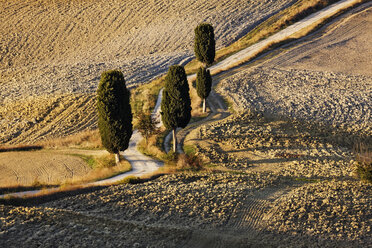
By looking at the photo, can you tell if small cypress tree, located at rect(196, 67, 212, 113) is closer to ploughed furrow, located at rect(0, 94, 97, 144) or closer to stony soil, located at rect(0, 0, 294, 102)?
ploughed furrow, located at rect(0, 94, 97, 144)

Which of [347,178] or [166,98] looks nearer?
[347,178]

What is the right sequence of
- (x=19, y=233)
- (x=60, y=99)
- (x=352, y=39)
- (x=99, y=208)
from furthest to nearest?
(x=352, y=39) < (x=60, y=99) < (x=99, y=208) < (x=19, y=233)

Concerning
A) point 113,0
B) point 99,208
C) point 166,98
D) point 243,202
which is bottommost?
point 243,202

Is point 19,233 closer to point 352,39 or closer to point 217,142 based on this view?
point 217,142

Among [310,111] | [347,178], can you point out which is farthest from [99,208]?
[310,111]

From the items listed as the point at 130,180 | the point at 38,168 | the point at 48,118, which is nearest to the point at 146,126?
the point at 38,168

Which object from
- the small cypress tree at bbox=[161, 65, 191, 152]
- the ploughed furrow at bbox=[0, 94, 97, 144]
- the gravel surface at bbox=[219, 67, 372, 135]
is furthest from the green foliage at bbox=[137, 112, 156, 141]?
the gravel surface at bbox=[219, 67, 372, 135]

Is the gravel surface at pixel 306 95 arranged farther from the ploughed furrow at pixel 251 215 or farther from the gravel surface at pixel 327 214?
the ploughed furrow at pixel 251 215

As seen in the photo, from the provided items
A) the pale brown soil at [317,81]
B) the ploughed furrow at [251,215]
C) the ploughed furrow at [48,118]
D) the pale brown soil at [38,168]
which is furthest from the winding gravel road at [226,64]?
the ploughed furrow at [251,215]
